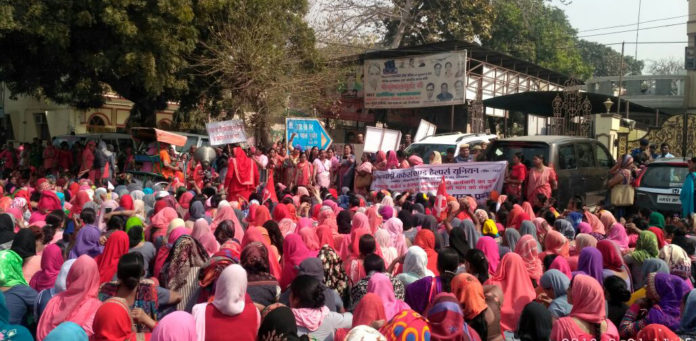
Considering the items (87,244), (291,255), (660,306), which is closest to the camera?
(660,306)

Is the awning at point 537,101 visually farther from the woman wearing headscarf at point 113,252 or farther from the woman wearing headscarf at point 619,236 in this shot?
the woman wearing headscarf at point 113,252

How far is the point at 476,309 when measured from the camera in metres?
4.20

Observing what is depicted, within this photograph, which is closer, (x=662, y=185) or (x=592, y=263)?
(x=592, y=263)

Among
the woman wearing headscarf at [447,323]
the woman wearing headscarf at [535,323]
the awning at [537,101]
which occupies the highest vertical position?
the awning at [537,101]

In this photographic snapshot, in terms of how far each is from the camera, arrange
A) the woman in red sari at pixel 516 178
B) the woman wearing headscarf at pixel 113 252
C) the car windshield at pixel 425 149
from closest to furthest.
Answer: the woman wearing headscarf at pixel 113 252
the woman in red sari at pixel 516 178
the car windshield at pixel 425 149

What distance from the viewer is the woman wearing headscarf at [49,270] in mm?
5156

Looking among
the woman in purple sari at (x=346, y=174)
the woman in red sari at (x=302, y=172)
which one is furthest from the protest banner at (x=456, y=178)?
the woman in red sari at (x=302, y=172)

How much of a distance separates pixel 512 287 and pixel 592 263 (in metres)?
0.69

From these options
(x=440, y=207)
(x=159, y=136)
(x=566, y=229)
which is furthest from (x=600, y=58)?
(x=566, y=229)

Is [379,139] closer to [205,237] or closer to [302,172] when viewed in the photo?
[302,172]

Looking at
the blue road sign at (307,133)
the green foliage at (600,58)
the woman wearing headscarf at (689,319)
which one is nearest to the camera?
the woman wearing headscarf at (689,319)

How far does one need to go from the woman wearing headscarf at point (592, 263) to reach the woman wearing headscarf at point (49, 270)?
4095 millimetres

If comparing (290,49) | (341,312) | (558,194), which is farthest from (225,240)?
(290,49)

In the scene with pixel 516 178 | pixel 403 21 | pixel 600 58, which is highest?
pixel 600 58
